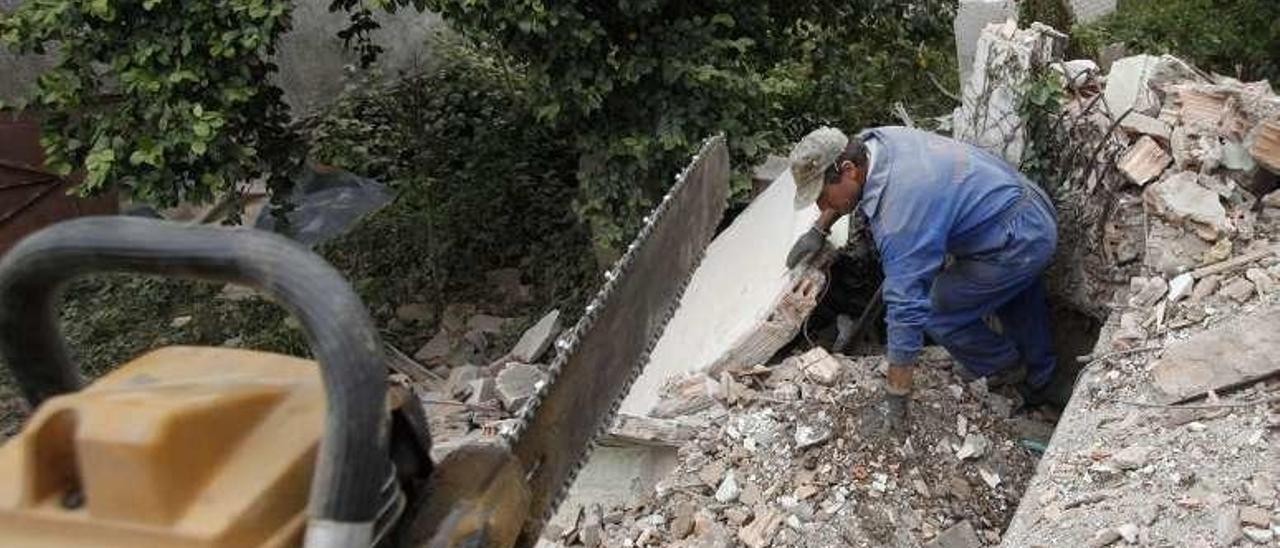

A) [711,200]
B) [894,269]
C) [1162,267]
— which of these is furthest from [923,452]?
[711,200]

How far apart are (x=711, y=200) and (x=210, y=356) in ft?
7.08

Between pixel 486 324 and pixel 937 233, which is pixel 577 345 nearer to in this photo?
pixel 937 233

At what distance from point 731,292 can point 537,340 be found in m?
1.61

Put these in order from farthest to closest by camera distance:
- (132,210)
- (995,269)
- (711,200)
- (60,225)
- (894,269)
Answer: (132,210) < (995,269) < (894,269) < (711,200) < (60,225)

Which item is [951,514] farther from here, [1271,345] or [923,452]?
[1271,345]

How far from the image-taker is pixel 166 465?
53.1 inches

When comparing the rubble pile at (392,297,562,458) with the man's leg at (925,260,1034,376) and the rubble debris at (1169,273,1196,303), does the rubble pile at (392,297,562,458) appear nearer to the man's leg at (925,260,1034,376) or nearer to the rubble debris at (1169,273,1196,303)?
the man's leg at (925,260,1034,376)

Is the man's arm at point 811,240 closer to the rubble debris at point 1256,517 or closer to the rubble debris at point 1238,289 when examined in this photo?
the rubble debris at point 1238,289

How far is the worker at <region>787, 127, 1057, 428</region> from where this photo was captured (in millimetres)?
4402

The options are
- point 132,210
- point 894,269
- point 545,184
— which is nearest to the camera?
point 894,269

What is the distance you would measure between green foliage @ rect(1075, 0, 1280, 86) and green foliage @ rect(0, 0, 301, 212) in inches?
230

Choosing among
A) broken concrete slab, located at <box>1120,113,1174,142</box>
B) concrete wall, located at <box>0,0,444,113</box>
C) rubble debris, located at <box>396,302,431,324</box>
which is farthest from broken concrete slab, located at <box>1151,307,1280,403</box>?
concrete wall, located at <box>0,0,444,113</box>

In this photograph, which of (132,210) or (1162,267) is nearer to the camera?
(1162,267)

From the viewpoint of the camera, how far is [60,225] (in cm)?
145
